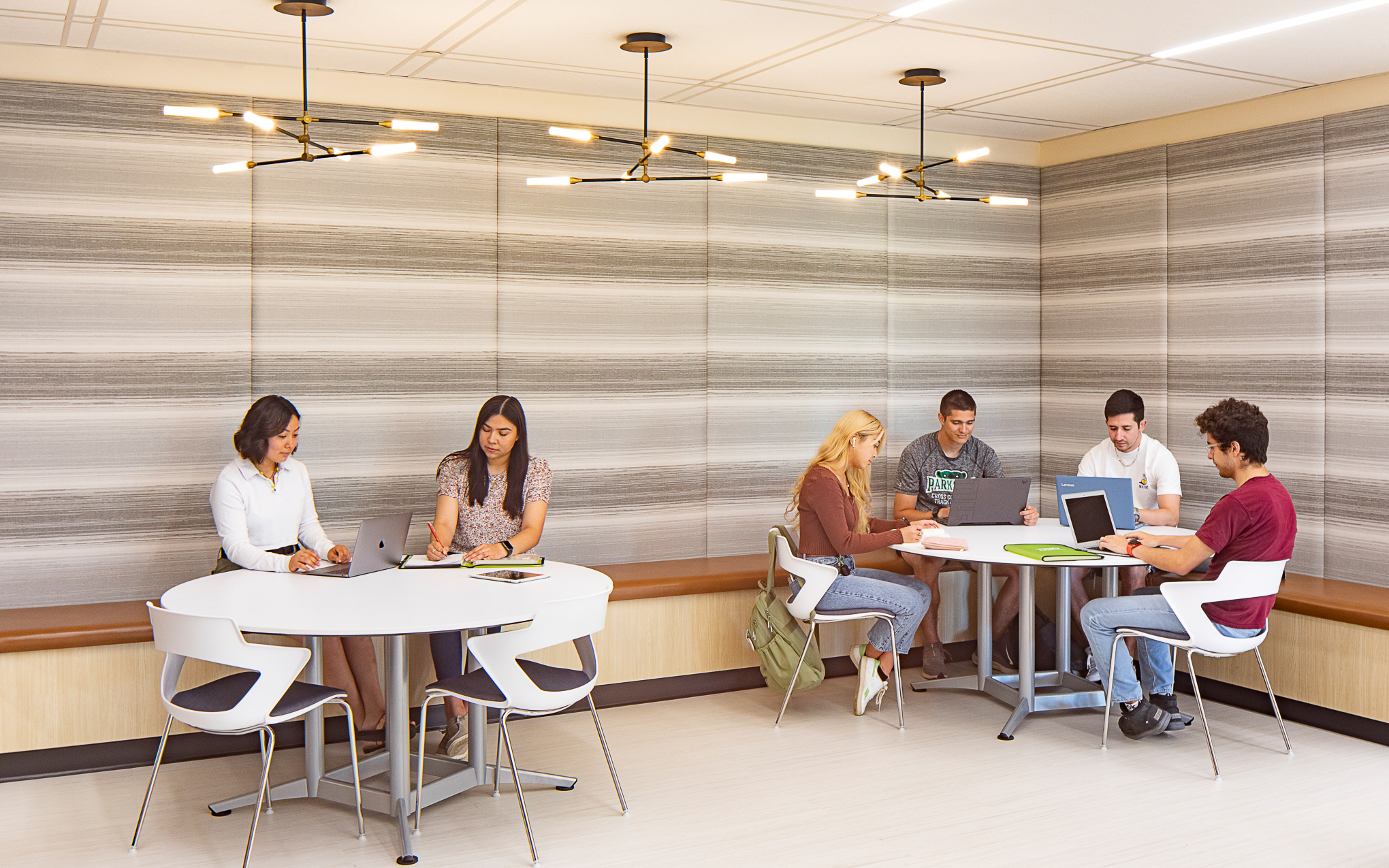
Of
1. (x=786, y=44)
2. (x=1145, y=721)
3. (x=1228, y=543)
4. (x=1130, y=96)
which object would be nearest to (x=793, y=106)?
(x=786, y=44)

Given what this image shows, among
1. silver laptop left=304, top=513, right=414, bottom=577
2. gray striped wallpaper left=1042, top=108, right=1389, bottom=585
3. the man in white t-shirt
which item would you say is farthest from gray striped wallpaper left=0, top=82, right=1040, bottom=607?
the man in white t-shirt

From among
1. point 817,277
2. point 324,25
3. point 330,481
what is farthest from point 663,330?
point 324,25

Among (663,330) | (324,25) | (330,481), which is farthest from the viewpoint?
(663,330)

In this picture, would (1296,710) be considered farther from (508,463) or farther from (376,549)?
(376,549)

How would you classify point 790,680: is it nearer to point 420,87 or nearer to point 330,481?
point 330,481

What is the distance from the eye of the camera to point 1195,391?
6301 mm

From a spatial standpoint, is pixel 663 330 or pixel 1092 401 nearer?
pixel 663 330

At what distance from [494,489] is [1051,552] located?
2545 millimetres

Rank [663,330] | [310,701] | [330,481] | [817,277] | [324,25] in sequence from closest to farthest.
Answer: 1. [310,701]
2. [324,25]
3. [330,481]
4. [663,330]
5. [817,277]

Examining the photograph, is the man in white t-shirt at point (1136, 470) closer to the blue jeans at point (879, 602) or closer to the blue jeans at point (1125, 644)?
the blue jeans at point (1125, 644)

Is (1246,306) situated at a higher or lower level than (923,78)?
lower

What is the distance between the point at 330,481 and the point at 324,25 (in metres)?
2.11

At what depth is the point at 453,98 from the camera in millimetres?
5695

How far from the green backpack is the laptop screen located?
1328 mm
